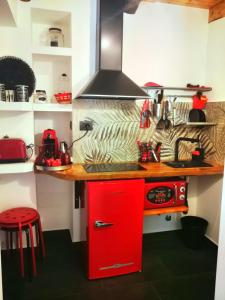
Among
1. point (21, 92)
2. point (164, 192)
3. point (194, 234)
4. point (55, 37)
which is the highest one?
point (55, 37)

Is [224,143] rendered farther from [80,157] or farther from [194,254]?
[80,157]

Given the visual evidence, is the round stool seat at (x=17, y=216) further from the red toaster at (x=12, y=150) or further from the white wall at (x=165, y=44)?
the white wall at (x=165, y=44)

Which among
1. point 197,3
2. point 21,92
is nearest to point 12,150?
point 21,92

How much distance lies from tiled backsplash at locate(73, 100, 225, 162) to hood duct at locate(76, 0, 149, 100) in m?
0.33

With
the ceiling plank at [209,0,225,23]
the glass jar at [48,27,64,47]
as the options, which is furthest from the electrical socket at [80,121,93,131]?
the ceiling plank at [209,0,225,23]

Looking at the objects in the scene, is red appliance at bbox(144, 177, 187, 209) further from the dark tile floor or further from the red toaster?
the red toaster

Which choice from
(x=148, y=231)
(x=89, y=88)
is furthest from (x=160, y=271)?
(x=89, y=88)

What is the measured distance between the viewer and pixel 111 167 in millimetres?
2195

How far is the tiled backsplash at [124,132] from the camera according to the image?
7.66ft

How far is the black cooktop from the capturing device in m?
2.05

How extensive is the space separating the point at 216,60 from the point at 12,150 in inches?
82.9

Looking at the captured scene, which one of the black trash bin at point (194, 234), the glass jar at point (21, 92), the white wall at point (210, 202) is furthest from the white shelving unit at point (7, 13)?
the black trash bin at point (194, 234)

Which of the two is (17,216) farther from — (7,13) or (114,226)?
(7,13)

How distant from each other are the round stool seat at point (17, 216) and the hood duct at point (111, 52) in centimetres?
108
